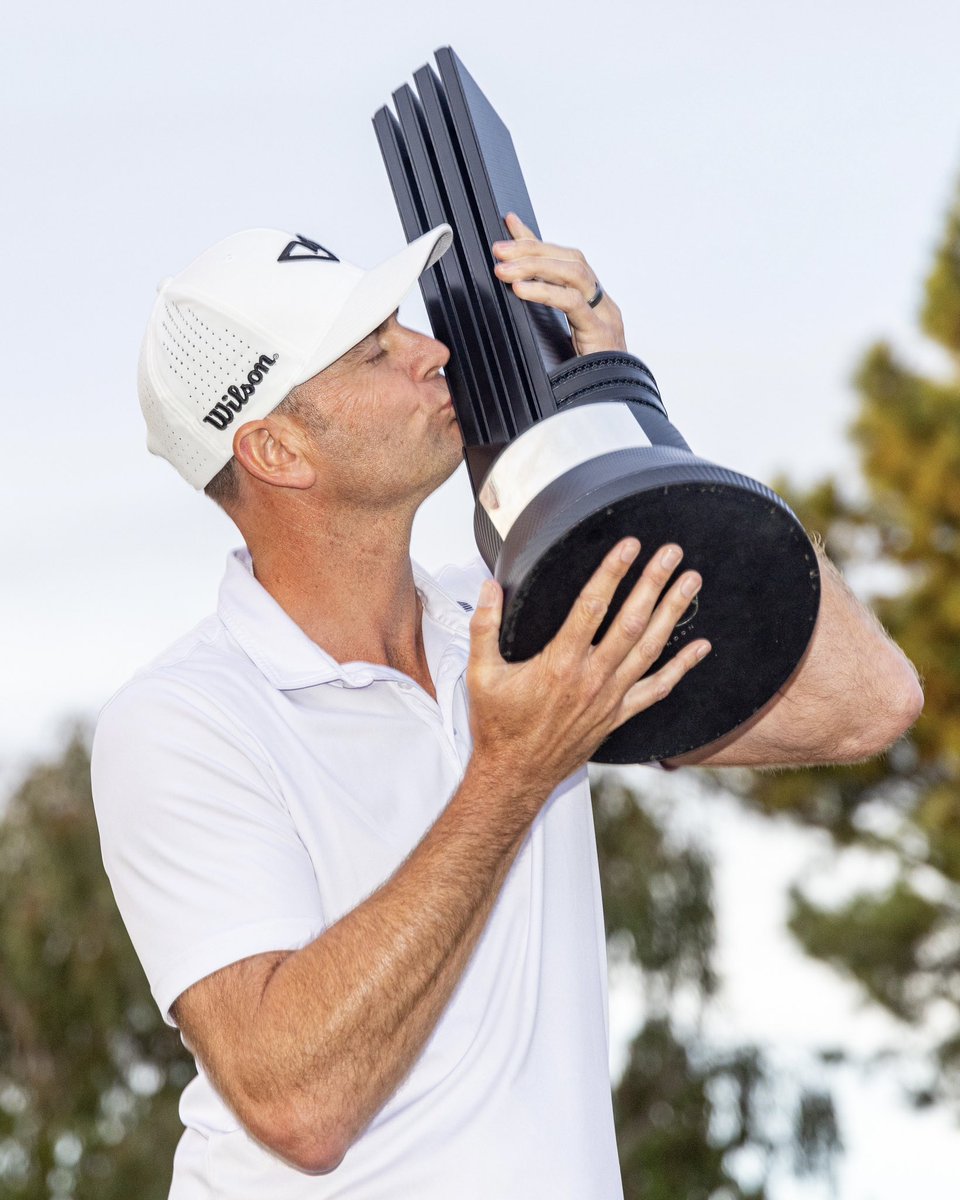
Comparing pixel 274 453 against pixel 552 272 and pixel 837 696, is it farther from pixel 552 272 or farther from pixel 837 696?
pixel 837 696

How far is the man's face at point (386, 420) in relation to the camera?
266cm

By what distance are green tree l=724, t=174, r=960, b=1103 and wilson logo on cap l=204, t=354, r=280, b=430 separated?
12.0 metres

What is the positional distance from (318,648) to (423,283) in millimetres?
666

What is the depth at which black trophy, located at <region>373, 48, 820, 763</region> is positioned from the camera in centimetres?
195

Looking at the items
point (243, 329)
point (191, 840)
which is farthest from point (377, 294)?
point (191, 840)

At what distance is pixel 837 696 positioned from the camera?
2.82m

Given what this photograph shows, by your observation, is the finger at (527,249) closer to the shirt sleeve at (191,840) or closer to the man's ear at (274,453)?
the man's ear at (274,453)

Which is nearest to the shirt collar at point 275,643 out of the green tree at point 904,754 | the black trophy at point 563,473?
the black trophy at point 563,473

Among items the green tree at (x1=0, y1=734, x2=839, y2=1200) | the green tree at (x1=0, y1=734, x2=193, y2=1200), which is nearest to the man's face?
the green tree at (x1=0, y1=734, x2=839, y2=1200)

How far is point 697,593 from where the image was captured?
2.06m

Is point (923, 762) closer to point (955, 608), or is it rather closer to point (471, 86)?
point (955, 608)

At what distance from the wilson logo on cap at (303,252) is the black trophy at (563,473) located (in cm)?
22

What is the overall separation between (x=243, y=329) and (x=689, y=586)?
43.2 inches

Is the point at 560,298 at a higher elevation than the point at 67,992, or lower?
higher
